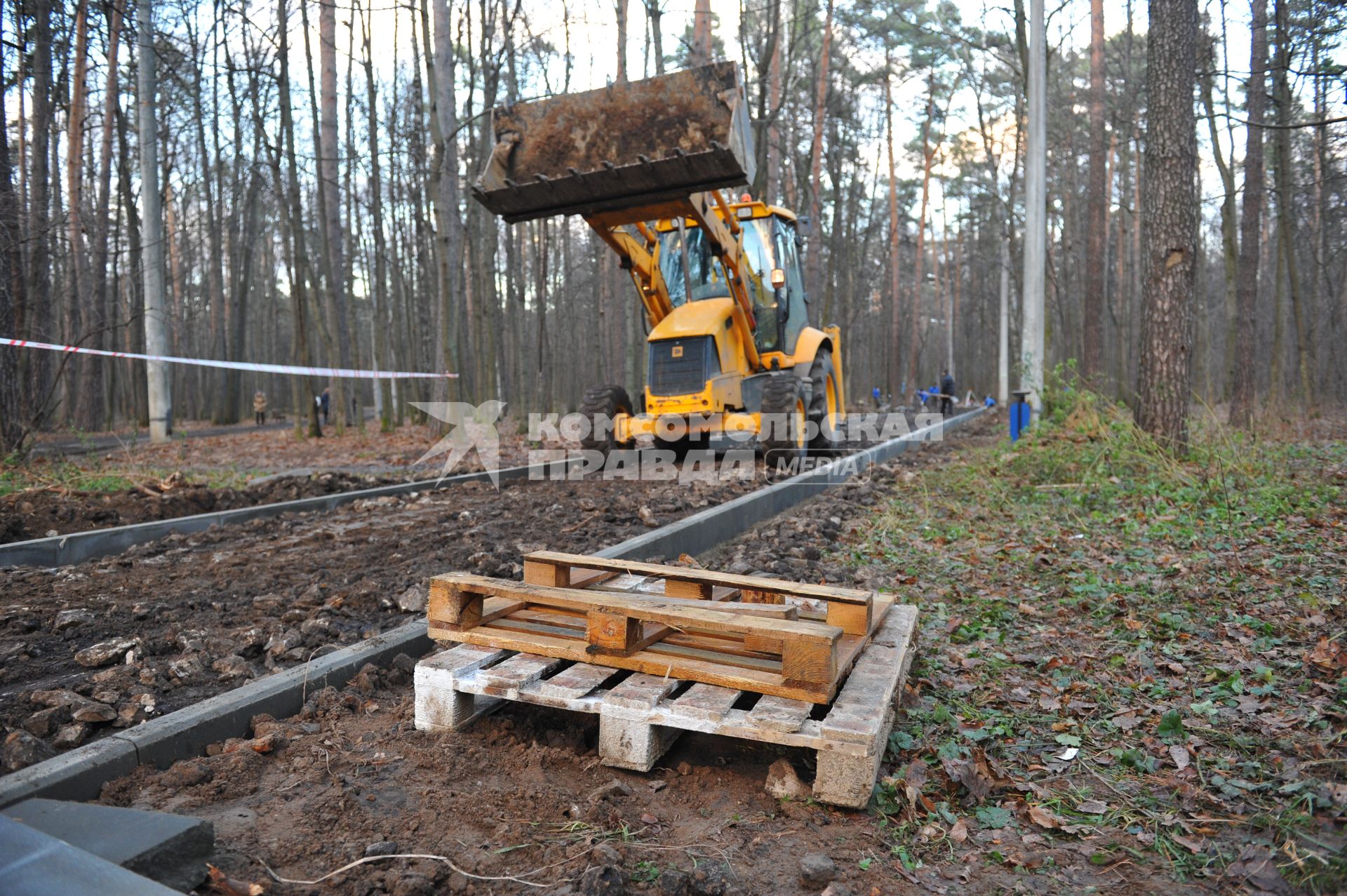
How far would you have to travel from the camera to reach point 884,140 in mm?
34688

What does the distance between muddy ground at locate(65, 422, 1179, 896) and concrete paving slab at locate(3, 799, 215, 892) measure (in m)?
0.12

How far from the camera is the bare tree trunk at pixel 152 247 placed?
640 inches

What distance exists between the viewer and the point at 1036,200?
13.2 meters

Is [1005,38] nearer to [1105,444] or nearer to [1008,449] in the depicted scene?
[1008,449]

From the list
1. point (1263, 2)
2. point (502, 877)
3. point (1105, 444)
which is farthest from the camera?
point (1263, 2)

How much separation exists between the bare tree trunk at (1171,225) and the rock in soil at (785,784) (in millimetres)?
7633

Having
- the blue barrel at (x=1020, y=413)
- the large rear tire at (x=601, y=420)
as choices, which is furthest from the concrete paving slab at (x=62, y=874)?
the blue barrel at (x=1020, y=413)

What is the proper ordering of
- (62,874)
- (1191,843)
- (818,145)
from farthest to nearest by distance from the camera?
(818,145)
(1191,843)
(62,874)

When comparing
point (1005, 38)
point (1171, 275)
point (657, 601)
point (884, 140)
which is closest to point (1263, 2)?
point (1005, 38)

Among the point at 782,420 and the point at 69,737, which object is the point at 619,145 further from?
the point at 69,737

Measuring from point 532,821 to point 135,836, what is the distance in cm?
97

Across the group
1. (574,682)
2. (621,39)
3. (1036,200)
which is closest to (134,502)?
(574,682)

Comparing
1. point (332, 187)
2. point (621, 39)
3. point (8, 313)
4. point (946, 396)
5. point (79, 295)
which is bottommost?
point (946, 396)

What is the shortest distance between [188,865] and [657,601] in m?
1.62
